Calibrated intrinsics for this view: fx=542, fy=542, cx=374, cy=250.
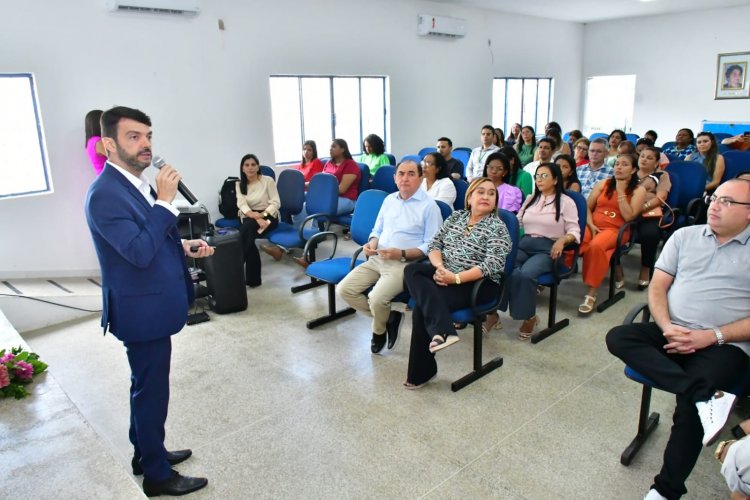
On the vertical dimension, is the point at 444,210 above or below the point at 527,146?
below

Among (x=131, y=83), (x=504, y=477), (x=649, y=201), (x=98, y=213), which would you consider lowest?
(x=504, y=477)

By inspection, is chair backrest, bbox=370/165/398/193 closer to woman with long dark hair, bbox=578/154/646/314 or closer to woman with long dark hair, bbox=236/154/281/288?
woman with long dark hair, bbox=236/154/281/288

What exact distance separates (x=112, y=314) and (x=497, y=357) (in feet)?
7.29

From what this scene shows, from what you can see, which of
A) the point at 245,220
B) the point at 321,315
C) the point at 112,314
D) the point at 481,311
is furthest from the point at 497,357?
the point at 245,220

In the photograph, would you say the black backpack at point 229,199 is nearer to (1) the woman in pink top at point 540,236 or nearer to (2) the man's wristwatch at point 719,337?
(1) the woman in pink top at point 540,236

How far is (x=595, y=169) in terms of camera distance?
4.88 m

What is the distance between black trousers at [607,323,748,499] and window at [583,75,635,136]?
975 centimetres

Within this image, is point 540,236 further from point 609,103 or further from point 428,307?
point 609,103

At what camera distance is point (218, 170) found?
5961 millimetres

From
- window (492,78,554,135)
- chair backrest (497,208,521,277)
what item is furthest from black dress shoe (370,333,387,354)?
window (492,78,554,135)

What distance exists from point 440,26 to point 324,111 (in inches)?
91.0

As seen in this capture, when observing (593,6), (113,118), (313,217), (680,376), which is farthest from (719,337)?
(593,6)

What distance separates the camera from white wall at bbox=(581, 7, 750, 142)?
9281mm

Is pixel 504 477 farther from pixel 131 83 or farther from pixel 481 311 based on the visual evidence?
pixel 131 83
